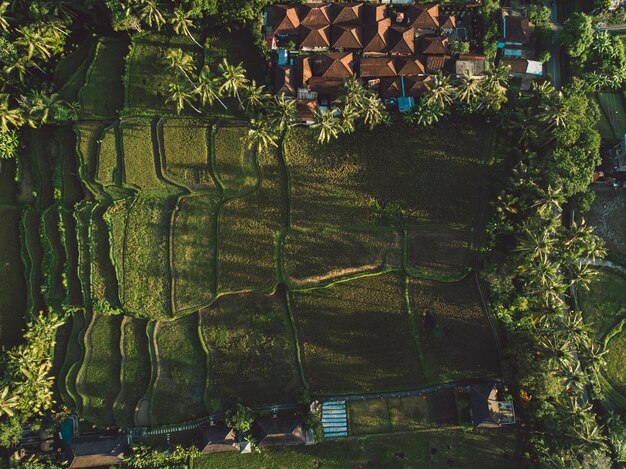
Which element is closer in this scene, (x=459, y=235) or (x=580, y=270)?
(x=580, y=270)

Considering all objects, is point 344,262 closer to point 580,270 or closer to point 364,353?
point 364,353

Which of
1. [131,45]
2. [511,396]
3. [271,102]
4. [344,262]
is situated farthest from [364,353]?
[131,45]

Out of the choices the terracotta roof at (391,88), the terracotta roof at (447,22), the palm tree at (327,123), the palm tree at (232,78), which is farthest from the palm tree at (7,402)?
the terracotta roof at (447,22)

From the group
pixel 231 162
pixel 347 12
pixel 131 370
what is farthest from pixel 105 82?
pixel 131 370

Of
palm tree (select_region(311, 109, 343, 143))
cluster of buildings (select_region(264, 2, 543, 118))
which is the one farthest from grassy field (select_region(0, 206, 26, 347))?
palm tree (select_region(311, 109, 343, 143))

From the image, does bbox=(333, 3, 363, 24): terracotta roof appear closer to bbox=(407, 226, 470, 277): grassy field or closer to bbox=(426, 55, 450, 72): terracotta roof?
bbox=(426, 55, 450, 72): terracotta roof

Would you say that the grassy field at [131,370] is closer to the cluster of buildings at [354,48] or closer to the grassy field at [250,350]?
the grassy field at [250,350]

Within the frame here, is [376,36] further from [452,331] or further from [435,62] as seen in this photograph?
[452,331]
